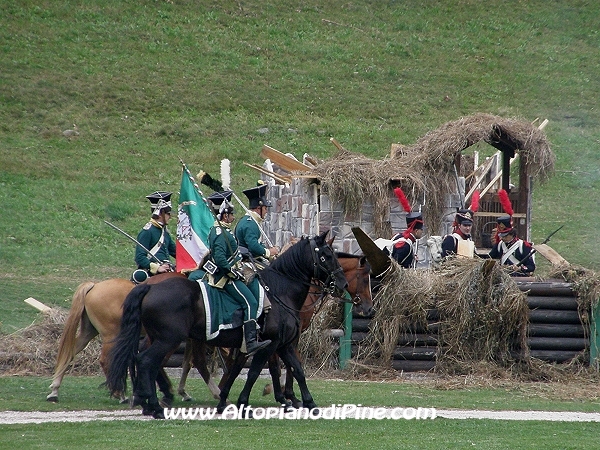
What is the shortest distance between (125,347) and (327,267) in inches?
100

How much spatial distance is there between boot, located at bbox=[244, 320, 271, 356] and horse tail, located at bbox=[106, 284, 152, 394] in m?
1.18

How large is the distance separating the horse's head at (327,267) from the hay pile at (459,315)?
299cm

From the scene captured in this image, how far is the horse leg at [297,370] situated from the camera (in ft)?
38.3

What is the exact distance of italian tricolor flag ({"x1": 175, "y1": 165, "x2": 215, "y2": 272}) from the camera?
45.9 ft

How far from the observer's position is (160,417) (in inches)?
443

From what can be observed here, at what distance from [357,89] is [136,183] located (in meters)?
13.1

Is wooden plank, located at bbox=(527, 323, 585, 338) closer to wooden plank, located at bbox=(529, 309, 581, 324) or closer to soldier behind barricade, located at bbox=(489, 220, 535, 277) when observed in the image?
wooden plank, located at bbox=(529, 309, 581, 324)

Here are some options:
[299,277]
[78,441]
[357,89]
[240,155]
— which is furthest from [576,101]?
[78,441]

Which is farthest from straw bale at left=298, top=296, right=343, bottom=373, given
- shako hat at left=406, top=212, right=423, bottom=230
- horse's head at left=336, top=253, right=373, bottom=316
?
horse's head at left=336, top=253, right=373, bottom=316

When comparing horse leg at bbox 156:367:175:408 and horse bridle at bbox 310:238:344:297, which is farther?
horse leg at bbox 156:367:175:408

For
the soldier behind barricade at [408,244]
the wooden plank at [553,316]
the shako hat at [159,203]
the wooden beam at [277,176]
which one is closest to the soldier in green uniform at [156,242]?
the shako hat at [159,203]

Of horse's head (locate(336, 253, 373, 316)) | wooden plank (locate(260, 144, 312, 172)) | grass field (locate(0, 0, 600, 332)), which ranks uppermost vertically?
grass field (locate(0, 0, 600, 332))

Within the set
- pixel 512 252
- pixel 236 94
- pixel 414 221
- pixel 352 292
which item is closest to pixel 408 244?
pixel 414 221

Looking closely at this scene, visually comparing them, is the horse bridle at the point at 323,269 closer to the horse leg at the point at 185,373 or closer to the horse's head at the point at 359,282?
the horse's head at the point at 359,282
